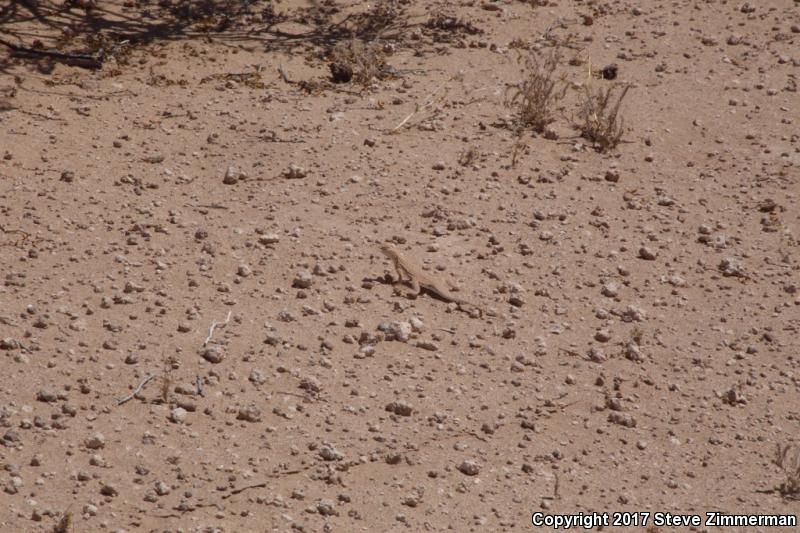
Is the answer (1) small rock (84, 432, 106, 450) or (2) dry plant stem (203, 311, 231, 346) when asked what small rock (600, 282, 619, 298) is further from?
(1) small rock (84, 432, 106, 450)

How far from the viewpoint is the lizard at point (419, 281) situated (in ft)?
18.9

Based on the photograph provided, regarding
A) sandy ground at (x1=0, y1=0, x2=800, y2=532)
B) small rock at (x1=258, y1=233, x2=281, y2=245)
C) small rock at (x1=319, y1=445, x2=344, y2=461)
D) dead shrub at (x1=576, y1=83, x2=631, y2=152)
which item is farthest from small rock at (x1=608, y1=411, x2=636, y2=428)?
A: dead shrub at (x1=576, y1=83, x2=631, y2=152)

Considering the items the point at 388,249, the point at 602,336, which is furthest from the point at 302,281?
the point at 602,336

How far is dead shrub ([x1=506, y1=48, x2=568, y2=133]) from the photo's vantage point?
750cm

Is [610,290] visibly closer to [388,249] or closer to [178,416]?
[388,249]

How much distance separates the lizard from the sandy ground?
0.28 feet

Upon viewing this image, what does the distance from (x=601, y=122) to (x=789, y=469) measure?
3.18 meters

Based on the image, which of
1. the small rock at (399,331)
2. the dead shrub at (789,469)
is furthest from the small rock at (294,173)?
the dead shrub at (789,469)

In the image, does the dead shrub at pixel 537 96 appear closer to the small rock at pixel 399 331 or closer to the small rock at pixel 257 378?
the small rock at pixel 399 331

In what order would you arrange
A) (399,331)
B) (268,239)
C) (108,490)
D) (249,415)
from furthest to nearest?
(268,239) → (399,331) → (249,415) → (108,490)

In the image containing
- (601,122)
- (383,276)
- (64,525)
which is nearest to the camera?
(64,525)

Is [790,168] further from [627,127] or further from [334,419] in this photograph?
[334,419]

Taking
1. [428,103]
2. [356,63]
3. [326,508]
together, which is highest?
[356,63]

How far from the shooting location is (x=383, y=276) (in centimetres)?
591
